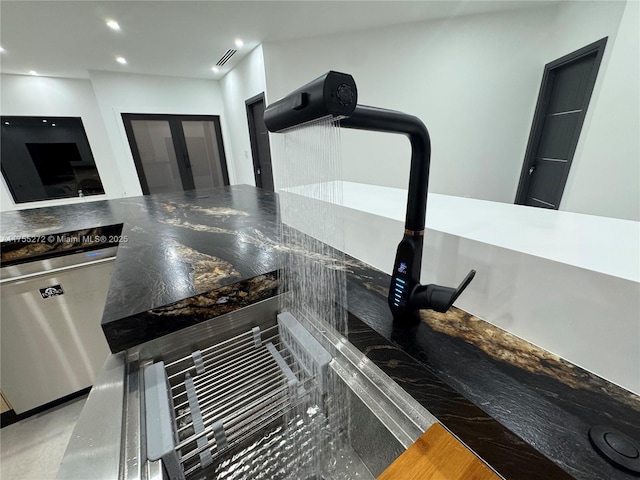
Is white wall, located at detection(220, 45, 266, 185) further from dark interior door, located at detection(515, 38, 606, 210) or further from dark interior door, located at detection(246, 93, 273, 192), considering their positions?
dark interior door, located at detection(515, 38, 606, 210)

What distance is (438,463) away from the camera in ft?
1.11

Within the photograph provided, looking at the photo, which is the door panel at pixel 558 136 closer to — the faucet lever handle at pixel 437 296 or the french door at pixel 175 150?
the faucet lever handle at pixel 437 296

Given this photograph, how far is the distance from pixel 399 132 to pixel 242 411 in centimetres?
59

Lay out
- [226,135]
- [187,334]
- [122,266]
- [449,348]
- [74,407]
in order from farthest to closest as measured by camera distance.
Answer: [226,135]
[74,407]
[122,266]
[187,334]
[449,348]

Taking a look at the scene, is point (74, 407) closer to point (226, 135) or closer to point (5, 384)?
point (5, 384)

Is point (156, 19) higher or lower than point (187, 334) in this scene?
higher

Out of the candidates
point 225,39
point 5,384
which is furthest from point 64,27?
point 5,384

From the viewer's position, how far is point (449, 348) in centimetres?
44

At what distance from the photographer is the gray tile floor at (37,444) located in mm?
1221

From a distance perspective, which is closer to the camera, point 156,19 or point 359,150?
point 156,19

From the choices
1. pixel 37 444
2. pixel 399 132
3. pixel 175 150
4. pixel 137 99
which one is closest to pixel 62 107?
pixel 137 99

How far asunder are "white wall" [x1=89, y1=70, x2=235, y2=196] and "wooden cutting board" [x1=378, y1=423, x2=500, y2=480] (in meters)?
5.32

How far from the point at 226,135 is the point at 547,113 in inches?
195

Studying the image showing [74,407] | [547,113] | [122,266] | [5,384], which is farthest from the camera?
[547,113]
